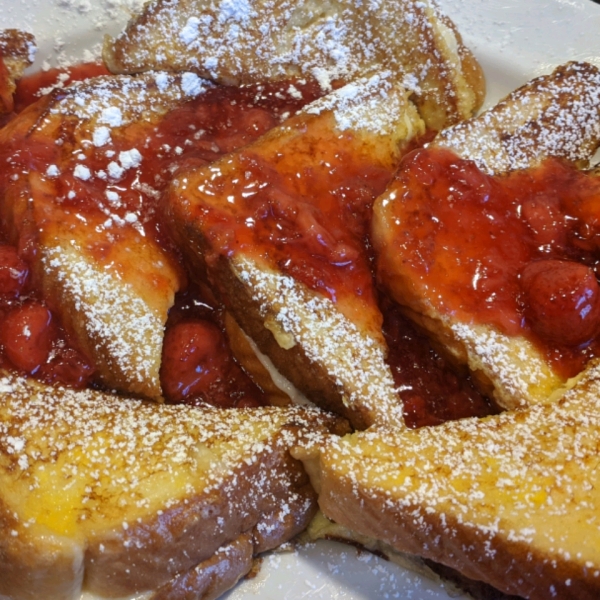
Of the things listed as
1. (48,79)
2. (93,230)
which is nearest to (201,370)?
(93,230)

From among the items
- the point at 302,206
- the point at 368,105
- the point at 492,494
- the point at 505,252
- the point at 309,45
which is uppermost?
the point at 309,45

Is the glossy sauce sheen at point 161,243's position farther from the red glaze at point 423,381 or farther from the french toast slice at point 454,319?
the french toast slice at point 454,319

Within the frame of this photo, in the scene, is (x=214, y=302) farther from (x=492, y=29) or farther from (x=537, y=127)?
(x=492, y=29)

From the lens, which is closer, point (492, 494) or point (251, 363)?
point (492, 494)

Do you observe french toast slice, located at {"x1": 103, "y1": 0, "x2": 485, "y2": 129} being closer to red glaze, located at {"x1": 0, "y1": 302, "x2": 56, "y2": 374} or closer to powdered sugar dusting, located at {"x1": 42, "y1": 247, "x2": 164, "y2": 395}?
powdered sugar dusting, located at {"x1": 42, "y1": 247, "x2": 164, "y2": 395}

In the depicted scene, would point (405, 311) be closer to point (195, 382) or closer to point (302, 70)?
point (195, 382)

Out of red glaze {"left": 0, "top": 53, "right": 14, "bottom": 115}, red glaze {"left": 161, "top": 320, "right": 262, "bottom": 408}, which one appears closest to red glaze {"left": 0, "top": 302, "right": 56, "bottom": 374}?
red glaze {"left": 161, "top": 320, "right": 262, "bottom": 408}
